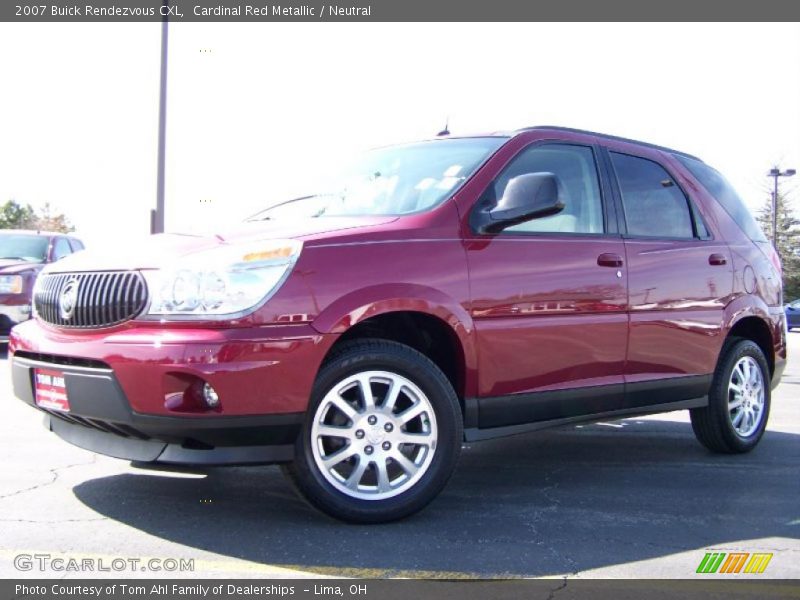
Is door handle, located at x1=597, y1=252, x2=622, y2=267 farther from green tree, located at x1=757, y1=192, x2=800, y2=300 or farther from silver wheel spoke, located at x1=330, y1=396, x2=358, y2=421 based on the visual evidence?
green tree, located at x1=757, y1=192, x2=800, y2=300

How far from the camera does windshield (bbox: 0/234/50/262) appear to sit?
1154 centimetres

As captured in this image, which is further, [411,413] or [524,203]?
[524,203]

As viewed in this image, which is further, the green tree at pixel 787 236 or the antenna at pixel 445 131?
the green tree at pixel 787 236

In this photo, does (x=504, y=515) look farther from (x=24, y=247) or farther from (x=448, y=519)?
(x=24, y=247)

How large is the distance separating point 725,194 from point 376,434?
11.4ft

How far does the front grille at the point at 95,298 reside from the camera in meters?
3.72

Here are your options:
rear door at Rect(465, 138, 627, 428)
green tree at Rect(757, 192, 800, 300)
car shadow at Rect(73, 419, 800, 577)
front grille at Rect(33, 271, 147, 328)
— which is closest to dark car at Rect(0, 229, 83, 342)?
car shadow at Rect(73, 419, 800, 577)

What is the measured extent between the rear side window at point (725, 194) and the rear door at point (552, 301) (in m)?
1.22

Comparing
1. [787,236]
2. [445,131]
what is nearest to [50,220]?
[787,236]

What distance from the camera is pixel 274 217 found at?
4.80 metres

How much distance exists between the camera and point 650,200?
538cm

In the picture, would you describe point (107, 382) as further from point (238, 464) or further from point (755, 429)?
point (755, 429)

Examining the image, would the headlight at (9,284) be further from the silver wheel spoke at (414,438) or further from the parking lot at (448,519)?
the silver wheel spoke at (414,438)

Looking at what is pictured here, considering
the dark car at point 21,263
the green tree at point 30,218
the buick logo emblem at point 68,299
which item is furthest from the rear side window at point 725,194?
the green tree at point 30,218
